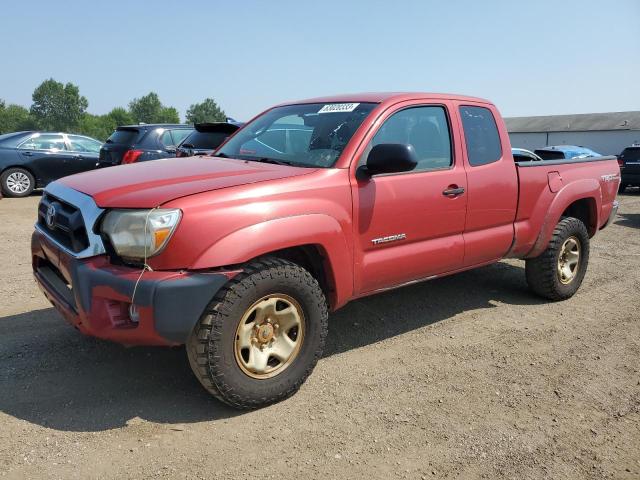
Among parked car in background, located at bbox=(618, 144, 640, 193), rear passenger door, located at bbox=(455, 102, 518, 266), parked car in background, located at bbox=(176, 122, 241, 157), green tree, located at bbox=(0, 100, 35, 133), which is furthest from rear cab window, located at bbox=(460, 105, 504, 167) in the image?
green tree, located at bbox=(0, 100, 35, 133)

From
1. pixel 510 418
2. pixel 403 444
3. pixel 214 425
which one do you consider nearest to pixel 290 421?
pixel 214 425

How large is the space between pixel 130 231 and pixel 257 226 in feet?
2.13

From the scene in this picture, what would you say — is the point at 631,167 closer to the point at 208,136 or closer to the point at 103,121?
the point at 208,136

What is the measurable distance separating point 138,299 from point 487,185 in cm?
285

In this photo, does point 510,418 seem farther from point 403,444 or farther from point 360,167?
point 360,167

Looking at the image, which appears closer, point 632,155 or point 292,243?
point 292,243

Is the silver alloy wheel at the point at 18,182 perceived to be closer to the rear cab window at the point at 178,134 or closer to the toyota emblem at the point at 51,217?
the rear cab window at the point at 178,134

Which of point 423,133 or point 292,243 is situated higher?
point 423,133

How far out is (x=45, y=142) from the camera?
38.8 feet

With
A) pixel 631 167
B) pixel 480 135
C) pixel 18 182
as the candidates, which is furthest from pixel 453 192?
pixel 631 167

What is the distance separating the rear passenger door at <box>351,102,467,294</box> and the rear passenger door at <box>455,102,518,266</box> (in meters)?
0.13

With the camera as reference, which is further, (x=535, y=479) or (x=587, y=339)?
(x=587, y=339)

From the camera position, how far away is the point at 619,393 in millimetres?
3373

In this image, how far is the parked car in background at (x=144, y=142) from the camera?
9609 millimetres
